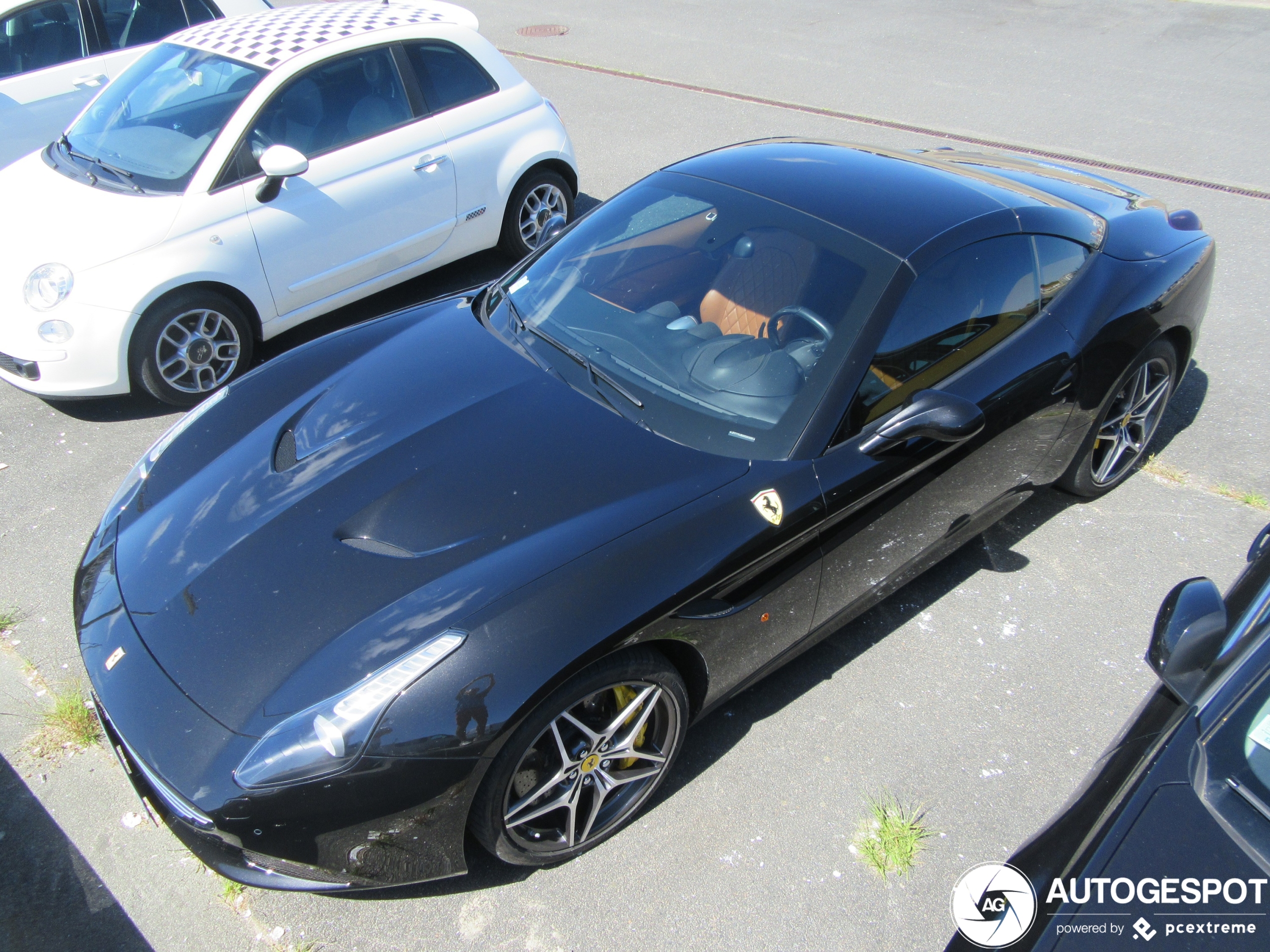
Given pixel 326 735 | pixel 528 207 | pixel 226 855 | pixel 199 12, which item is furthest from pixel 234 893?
pixel 199 12

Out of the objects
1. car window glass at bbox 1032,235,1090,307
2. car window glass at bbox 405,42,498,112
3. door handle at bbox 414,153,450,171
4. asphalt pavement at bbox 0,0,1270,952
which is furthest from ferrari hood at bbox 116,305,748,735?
car window glass at bbox 405,42,498,112

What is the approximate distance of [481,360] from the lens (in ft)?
10.9

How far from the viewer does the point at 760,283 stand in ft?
10.5

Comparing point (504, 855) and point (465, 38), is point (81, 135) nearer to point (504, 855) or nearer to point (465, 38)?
point (465, 38)

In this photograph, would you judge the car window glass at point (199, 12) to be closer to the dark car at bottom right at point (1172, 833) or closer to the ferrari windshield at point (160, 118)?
the ferrari windshield at point (160, 118)

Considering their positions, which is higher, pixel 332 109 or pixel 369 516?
pixel 332 109

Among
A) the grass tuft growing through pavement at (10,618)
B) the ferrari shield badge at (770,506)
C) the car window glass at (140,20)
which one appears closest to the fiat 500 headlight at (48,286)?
the grass tuft growing through pavement at (10,618)

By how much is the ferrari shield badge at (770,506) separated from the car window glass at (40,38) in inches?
252

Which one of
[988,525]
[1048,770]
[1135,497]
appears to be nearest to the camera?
[1048,770]

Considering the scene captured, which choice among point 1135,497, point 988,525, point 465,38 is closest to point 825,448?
point 988,525

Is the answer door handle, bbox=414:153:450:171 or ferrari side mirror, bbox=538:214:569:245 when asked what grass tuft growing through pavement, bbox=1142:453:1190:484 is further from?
door handle, bbox=414:153:450:171

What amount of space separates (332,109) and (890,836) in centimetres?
456

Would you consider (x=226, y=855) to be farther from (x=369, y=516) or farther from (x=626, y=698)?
(x=626, y=698)

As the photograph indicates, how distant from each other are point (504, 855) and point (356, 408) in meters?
1.53
